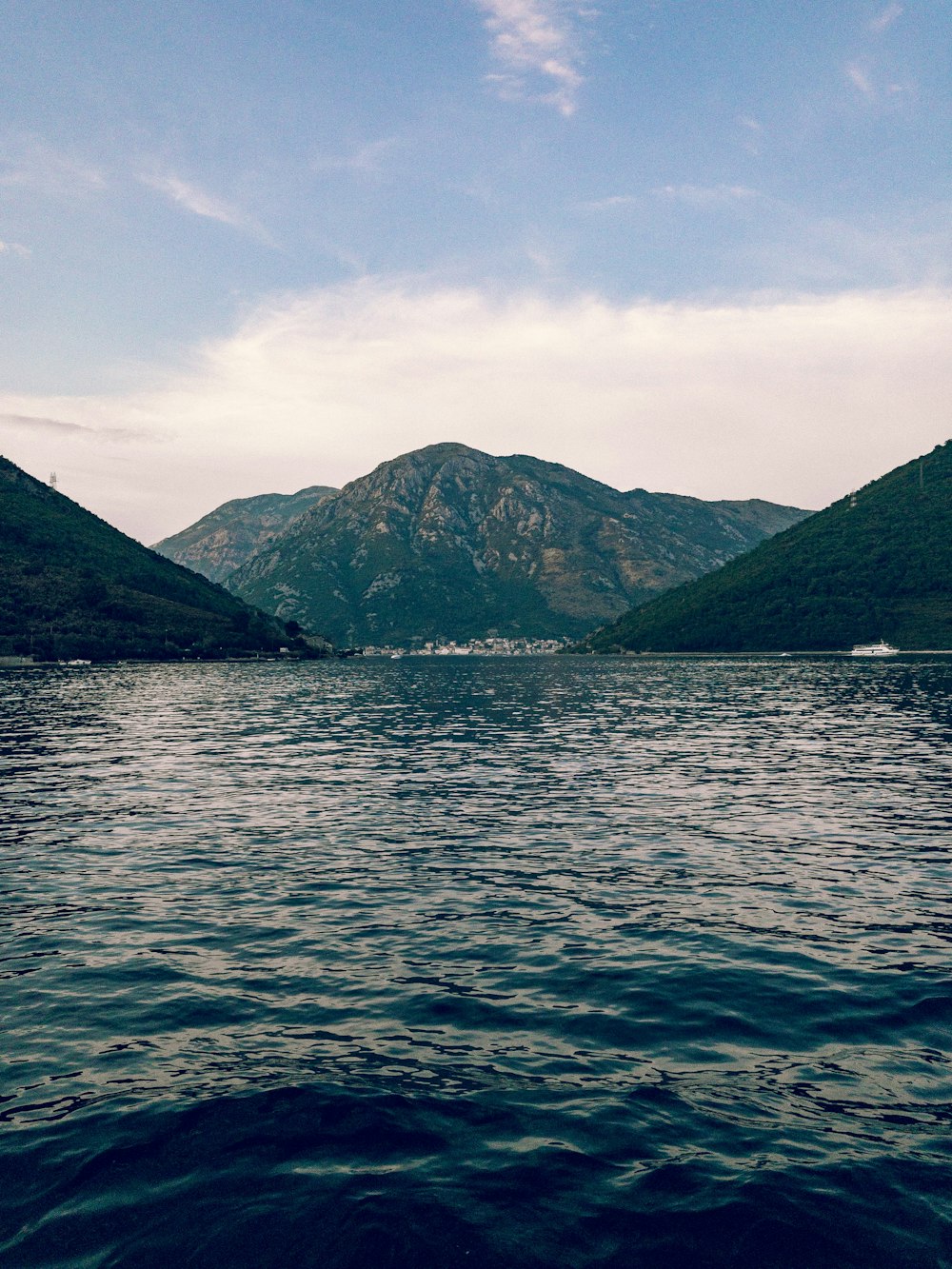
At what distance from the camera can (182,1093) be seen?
13.6m

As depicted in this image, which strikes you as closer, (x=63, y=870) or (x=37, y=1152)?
(x=37, y=1152)

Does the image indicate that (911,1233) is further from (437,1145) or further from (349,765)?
(349,765)

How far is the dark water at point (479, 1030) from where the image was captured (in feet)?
34.4

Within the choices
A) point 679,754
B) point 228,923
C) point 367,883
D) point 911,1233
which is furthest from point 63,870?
point 679,754

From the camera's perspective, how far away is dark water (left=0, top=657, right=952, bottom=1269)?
1048 cm

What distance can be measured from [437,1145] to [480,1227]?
1.93 metres

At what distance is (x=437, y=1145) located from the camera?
1206 cm

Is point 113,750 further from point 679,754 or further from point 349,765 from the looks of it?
point 679,754

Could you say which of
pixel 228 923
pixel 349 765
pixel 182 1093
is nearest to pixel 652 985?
pixel 182 1093

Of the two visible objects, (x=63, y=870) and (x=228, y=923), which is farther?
(x=63, y=870)

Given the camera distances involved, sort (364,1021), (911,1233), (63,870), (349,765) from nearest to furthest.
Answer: (911,1233) < (364,1021) < (63,870) < (349,765)

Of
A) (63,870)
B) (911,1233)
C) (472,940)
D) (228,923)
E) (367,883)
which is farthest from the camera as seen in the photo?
(63,870)

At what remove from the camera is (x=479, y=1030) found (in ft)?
52.3

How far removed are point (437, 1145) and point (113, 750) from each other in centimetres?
5617
